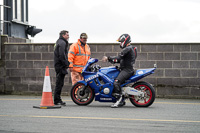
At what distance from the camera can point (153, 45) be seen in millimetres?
14250

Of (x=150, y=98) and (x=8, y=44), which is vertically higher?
(x=8, y=44)

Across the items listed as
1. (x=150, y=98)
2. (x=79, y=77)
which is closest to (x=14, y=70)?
(x=79, y=77)

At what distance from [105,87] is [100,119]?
256 cm

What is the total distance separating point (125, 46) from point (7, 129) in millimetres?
4562

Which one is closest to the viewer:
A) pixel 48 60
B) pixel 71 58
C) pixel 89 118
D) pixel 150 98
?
pixel 89 118

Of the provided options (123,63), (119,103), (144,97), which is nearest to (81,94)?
(119,103)

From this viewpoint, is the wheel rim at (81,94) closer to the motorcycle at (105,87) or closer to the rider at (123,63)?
the motorcycle at (105,87)

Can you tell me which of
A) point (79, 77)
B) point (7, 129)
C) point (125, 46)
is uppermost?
point (125, 46)

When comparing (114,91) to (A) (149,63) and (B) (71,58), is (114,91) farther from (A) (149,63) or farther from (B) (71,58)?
(A) (149,63)

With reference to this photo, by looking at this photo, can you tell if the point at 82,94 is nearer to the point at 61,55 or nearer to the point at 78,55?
the point at 61,55

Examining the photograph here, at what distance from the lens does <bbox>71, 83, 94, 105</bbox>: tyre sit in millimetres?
11141

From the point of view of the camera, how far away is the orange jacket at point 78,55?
39.3 feet

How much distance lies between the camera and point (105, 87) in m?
11.0

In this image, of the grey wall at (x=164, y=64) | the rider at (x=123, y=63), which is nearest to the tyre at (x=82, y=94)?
the rider at (x=123, y=63)
